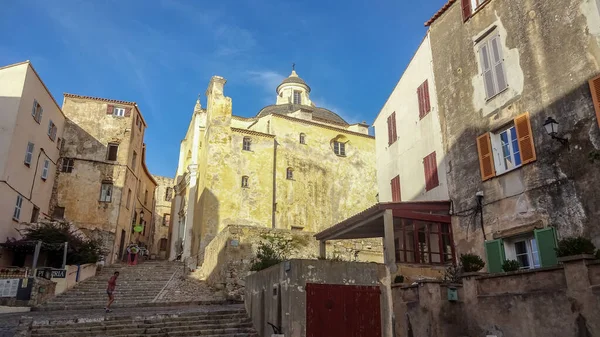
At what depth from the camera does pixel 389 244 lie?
13523 millimetres

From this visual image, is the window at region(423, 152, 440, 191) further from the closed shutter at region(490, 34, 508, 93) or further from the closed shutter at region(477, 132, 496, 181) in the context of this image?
the closed shutter at region(490, 34, 508, 93)

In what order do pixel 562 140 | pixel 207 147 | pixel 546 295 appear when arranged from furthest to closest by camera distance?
pixel 207 147
pixel 562 140
pixel 546 295

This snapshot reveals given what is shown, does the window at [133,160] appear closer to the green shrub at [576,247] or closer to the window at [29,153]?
the window at [29,153]

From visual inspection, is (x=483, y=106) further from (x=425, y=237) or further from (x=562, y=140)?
(x=425, y=237)

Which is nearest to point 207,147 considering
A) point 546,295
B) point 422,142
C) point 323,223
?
point 323,223

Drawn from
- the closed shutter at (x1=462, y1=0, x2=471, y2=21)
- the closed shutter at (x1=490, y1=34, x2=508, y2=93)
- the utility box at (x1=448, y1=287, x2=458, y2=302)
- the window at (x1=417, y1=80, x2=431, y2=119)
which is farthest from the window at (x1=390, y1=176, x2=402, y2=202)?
the utility box at (x1=448, y1=287, x2=458, y2=302)

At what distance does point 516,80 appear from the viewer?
13.7m

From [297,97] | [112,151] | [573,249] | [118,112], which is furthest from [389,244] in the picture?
[297,97]

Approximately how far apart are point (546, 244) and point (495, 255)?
1.69m

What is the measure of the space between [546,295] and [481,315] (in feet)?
5.71

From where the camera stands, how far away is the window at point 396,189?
19.6 metres

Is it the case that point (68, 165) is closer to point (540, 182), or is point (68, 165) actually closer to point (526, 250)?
point (526, 250)

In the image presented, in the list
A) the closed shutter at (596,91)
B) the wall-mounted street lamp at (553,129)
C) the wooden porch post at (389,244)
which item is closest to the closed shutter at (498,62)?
the wall-mounted street lamp at (553,129)

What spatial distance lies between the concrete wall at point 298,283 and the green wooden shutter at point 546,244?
408 centimetres
